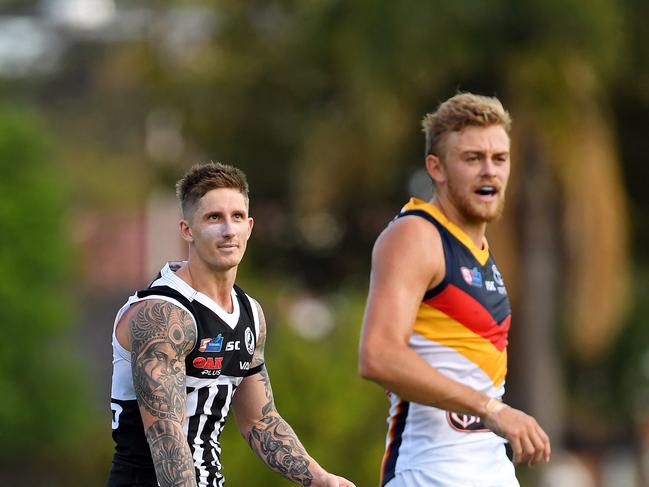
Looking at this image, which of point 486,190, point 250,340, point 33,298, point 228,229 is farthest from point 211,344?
point 33,298

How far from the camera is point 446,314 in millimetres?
6125

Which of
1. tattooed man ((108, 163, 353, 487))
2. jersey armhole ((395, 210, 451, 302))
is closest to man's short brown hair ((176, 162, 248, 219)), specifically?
tattooed man ((108, 163, 353, 487))

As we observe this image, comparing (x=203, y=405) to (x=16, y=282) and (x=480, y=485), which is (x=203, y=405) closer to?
(x=480, y=485)

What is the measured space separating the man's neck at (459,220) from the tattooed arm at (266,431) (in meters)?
0.89

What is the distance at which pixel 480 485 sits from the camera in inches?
240

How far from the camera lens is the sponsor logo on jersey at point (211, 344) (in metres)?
5.58

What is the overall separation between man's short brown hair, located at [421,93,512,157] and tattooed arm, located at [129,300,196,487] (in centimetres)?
146

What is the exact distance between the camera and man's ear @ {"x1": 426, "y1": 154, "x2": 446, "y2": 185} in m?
6.34

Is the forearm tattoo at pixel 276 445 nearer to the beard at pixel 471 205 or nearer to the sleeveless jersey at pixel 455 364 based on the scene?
the sleeveless jersey at pixel 455 364

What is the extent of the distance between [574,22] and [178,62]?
9.40m

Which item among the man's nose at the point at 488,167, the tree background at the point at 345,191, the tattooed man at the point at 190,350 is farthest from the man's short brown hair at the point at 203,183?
the tree background at the point at 345,191

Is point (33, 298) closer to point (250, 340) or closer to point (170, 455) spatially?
point (250, 340)

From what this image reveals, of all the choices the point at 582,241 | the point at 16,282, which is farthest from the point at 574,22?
the point at 16,282

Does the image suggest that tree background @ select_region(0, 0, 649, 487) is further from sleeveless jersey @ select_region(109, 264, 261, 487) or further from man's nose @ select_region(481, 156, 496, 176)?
Answer: sleeveless jersey @ select_region(109, 264, 261, 487)
